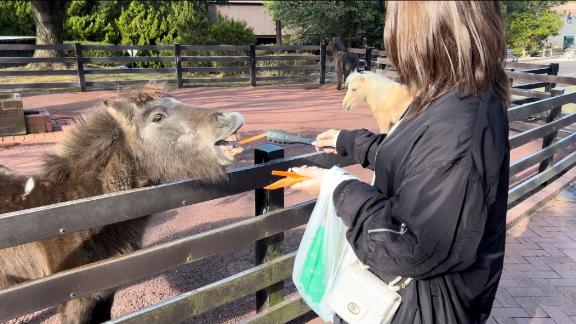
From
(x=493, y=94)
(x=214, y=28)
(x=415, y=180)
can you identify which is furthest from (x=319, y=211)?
(x=214, y=28)

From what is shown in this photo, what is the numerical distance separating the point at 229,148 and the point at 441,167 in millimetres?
1428

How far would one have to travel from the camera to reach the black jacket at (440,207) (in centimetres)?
134

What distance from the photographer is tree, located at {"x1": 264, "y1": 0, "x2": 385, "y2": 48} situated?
23953 mm

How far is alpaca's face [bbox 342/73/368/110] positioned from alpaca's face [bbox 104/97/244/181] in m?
5.22

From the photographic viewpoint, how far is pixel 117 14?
28.8 m

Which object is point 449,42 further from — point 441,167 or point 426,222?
point 426,222

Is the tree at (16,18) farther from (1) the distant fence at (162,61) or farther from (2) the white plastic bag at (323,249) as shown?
(2) the white plastic bag at (323,249)

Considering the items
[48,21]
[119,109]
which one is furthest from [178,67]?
[119,109]

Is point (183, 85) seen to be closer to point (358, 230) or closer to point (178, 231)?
point (178, 231)

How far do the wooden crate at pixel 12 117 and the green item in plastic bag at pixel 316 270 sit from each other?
26.4 feet

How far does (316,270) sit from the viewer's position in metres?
1.84

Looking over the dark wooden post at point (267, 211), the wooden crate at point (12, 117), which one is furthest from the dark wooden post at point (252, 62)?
the dark wooden post at point (267, 211)

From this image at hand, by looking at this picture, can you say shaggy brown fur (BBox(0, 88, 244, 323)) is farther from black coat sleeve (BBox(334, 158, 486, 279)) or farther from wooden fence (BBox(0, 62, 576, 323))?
black coat sleeve (BBox(334, 158, 486, 279))

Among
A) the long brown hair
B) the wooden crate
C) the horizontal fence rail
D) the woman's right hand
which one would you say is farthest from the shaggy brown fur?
the wooden crate
